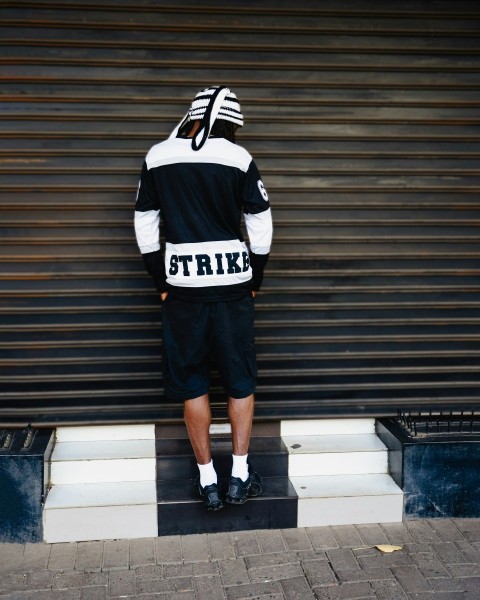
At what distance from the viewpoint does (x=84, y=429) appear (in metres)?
4.67

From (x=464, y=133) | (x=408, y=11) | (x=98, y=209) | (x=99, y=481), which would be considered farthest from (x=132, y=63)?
(x=99, y=481)

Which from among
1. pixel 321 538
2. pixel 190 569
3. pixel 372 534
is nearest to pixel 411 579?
pixel 372 534

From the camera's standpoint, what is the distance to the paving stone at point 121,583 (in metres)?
3.71

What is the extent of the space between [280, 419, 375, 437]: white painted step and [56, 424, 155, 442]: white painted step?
89cm

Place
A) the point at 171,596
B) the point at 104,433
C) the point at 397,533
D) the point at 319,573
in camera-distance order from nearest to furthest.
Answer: the point at 171,596 → the point at 319,573 → the point at 397,533 → the point at 104,433

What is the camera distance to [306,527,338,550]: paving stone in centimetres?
416

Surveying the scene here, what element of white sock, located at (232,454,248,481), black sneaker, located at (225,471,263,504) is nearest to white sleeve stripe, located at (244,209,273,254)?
white sock, located at (232,454,248,481)

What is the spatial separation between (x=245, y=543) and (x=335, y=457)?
83 centimetres

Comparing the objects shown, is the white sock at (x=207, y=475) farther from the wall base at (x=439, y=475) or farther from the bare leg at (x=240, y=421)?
the wall base at (x=439, y=475)

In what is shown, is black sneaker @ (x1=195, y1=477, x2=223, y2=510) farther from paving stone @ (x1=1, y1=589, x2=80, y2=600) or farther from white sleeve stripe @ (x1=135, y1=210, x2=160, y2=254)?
white sleeve stripe @ (x1=135, y1=210, x2=160, y2=254)

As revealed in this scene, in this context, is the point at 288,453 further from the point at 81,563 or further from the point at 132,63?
the point at 132,63

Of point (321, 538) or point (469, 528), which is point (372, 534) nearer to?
point (321, 538)

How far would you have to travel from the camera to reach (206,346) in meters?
4.14

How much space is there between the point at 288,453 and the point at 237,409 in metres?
0.58
